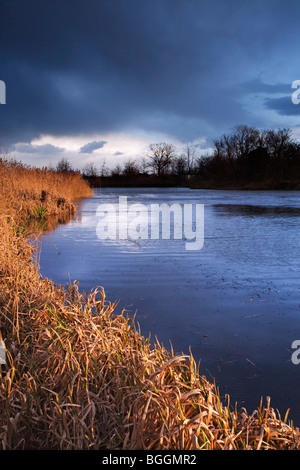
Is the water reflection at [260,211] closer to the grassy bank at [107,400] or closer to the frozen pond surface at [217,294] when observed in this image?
the frozen pond surface at [217,294]

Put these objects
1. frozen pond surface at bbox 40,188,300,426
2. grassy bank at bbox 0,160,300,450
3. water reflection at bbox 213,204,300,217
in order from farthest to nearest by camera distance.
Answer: water reflection at bbox 213,204,300,217 → frozen pond surface at bbox 40,188,300,426 → grassy bank at bbox 0,160,300,450

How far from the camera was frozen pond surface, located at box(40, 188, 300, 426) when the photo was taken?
276 centimetres

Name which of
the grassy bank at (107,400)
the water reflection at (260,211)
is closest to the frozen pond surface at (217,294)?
the grassy bank at (107,400)

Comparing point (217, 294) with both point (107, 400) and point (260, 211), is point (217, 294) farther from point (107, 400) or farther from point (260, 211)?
point (260, 211)

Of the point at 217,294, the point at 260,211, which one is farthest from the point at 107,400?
the point at 260,211

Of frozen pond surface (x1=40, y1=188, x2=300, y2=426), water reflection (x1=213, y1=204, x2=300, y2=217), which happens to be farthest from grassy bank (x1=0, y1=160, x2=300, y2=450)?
water reflection (x1=213, y1=204, x2=300, y2=217)

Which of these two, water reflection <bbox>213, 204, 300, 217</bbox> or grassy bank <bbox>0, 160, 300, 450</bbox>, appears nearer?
grassy bank <bbox>0, 160, 300, 450</bbox>

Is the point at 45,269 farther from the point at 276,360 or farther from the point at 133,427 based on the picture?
the point at 133,427

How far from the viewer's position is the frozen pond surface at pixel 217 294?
9.05 feet

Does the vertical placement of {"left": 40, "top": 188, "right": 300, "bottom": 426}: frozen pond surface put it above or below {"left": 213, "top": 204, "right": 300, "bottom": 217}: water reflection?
below

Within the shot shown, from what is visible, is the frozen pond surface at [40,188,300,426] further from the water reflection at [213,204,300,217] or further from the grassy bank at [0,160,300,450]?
the water reflection at [213,204,300,217]

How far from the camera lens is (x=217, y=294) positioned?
4.52 meters

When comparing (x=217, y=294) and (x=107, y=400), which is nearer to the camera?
(x=107, y=400)
